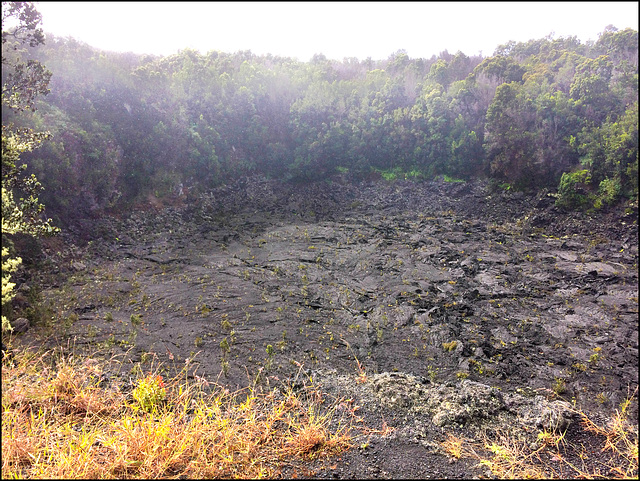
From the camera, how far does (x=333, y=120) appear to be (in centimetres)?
1861

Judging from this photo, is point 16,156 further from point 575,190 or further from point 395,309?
point 575,190

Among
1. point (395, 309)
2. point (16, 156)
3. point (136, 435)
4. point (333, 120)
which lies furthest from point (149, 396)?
point (333, 120)

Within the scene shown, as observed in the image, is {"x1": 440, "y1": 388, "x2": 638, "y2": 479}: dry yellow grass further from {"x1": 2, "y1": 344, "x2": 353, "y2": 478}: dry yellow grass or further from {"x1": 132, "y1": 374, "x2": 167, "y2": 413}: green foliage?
{"x1": 132, "y1": 374, "x2": 167, "y2": 413}: green foliage

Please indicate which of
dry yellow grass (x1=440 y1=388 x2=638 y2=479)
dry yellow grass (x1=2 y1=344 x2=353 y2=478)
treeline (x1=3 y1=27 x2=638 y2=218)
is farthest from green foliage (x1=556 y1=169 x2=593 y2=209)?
dry yellow grass (x1=2 y1=344 x2=353 y2=478)

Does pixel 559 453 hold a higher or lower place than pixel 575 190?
lower

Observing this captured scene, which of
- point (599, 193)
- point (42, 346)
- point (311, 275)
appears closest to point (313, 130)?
point (311, 275)

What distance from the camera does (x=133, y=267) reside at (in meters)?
10.4

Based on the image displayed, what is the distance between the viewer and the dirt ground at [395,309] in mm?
5184

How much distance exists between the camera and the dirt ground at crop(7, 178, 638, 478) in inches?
204

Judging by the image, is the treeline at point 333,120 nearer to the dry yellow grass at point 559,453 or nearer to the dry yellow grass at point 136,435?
the dry yellow grass at point 559,453

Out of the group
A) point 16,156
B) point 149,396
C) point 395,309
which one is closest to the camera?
point 16,156

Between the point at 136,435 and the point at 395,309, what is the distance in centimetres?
604

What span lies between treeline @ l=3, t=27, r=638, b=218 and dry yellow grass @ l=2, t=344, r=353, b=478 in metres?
6.21

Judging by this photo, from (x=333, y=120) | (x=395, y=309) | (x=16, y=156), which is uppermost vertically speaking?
(x=333, y=120)
